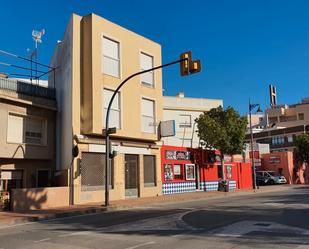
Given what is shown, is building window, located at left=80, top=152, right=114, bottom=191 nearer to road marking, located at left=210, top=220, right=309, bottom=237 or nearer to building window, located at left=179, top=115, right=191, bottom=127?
road marking, located at left=210, top=220, right=309, bottom=237

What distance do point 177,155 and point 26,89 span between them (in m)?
12.5

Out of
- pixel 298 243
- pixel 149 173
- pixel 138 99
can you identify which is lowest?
pixel 298 243

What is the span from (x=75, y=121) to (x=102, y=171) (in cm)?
356

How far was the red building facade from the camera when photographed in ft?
95.3

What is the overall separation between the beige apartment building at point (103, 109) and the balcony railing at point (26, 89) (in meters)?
0.67

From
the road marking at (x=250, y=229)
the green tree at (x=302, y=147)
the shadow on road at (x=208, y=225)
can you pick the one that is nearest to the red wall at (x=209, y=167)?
the green tree at (x=302, y=147)

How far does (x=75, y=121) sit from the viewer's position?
877 inches

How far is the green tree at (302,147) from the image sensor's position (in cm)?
4881

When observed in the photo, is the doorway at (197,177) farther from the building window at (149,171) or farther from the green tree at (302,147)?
the green tree at (302,147)

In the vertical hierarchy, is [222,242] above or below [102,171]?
below

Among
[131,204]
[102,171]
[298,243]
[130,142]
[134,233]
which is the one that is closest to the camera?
[298,243]

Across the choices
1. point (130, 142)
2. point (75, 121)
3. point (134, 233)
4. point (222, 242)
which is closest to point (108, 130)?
point (75, 121)

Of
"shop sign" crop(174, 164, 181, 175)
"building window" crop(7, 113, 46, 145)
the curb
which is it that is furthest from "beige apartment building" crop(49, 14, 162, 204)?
the curb

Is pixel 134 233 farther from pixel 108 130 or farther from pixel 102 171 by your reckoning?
pixel 102 171
